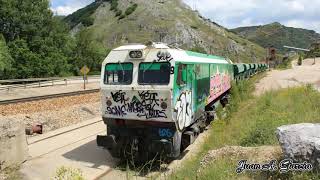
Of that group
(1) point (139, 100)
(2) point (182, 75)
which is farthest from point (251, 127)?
(1) point (139, 100)

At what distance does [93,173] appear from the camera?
34.0ft

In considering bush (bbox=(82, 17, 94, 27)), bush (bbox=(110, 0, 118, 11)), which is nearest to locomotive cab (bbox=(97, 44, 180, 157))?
bush (bbox=(82, 17, 94, 27))

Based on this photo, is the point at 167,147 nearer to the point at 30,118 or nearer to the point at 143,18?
the point at 30,118

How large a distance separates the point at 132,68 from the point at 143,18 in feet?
486

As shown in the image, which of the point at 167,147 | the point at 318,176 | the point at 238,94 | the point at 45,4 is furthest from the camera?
the point at 45,4

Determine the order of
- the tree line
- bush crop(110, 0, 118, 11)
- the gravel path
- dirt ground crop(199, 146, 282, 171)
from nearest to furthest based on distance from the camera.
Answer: dirt ground crop(199, 146, 282, 171)
the gravel path
the tree line
bush crop(110, 0, 118, 11)

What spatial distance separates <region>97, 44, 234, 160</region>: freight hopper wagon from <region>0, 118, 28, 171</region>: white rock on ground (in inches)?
90.1

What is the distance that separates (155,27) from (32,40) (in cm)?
10020

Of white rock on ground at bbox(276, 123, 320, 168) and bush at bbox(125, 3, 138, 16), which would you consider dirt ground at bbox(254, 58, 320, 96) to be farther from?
bush at bbox(125, 3, 138, 16)

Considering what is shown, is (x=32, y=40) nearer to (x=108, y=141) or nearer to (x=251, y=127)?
(x=108, y=141)

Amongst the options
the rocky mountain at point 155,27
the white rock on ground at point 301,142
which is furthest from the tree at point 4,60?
the rocky mountain at point 155,27

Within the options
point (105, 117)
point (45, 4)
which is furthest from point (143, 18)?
point (105, 117)

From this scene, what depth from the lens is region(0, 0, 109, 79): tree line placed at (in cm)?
4466

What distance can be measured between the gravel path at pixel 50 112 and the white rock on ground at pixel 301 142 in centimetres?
1212
